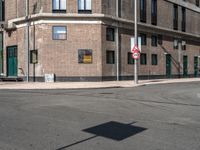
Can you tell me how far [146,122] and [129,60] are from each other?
24.2 m

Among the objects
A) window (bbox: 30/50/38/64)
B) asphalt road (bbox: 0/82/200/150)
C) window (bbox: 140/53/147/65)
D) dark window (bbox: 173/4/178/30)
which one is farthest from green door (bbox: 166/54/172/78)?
asphalt road (bbox: 0/82/200/150)

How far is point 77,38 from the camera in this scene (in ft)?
95.4

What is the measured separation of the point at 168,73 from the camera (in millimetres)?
38812

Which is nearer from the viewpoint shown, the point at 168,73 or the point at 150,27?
the point at 150,27

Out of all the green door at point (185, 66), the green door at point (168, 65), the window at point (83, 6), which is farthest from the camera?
the green door at point (185, 66)

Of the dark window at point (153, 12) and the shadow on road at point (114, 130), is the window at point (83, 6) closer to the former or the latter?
the dark window at point (153, 12)

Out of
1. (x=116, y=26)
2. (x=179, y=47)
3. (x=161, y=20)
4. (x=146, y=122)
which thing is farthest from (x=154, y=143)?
(x=179, y=47)

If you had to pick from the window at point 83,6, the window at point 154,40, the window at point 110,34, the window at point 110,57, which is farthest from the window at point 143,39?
the window at point 83,6

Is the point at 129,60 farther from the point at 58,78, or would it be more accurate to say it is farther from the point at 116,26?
the point at 58,78

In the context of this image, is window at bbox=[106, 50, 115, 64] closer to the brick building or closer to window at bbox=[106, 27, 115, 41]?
the brick building

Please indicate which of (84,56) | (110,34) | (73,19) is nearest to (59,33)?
(73,19)

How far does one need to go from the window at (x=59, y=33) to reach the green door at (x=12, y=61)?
5.70 metres

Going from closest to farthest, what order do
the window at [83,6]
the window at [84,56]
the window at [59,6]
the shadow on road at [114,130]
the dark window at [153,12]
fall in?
the shadow on road at [114,130]
the window at [84,56]
the window at [59,6]
the window at [83,6]
the dark window at [153,12]

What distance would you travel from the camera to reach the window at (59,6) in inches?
1152
